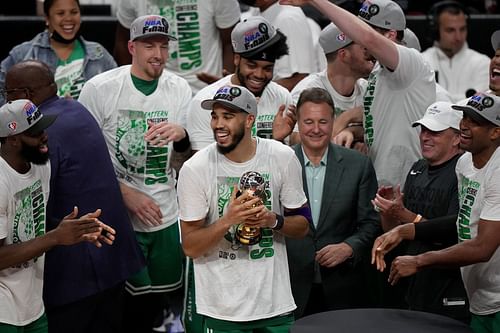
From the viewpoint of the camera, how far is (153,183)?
6.83m

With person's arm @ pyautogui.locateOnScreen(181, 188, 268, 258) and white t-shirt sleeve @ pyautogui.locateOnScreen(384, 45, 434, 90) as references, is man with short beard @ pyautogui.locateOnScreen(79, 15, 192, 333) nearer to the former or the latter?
person's arm @ pyautogui.locateOnScreen(181, 188, 268, 258)

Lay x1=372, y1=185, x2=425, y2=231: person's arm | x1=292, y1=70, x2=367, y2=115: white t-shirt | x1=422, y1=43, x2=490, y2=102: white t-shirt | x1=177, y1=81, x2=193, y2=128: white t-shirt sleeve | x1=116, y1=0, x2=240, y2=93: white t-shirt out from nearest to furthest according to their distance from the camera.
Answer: x1=372, y1=185, x2=425, y2=231: person's arm → x1=177, y1=81, x2=193, y2=128: white t-shirt sleeve → x1=292, y1=70, x2=367, y2=115: white t-shirt → x1=116, y1=0, x2=240, y2=93: white t-shirt → x1=422, y1=43, x2=490, y2=102: white t-shirt

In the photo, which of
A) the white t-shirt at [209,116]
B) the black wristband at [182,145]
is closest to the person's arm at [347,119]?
the white t-shirt at [209,116]

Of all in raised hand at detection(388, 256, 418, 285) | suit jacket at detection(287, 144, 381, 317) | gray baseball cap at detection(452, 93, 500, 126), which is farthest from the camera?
suit jacket at detection(287, 144, 381, 317)

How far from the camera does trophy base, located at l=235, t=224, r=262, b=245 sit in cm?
550

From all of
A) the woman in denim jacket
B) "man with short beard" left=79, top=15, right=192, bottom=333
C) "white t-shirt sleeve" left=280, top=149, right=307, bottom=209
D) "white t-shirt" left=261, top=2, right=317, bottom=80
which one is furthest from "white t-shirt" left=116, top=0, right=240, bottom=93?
"white t-shirt sleeve" left=280, top=149, right=307, bottom=209

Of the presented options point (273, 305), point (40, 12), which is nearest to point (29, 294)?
point (273, 305)

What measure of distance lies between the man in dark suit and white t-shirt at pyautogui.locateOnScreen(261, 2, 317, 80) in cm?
143

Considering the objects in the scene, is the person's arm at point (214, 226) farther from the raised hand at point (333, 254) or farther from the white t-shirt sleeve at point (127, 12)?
the white t-shirt sleeve at point (127, 12)

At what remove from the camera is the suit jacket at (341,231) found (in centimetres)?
622

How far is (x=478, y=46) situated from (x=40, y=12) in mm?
3705

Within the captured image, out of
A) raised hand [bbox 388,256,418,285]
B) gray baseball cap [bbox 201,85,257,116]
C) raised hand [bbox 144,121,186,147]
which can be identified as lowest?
raised hand [bbox 388,256,418,285]

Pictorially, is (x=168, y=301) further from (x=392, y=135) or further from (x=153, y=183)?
(x=392, y=135)

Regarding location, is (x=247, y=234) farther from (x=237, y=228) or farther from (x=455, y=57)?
(x=455, y=57)
